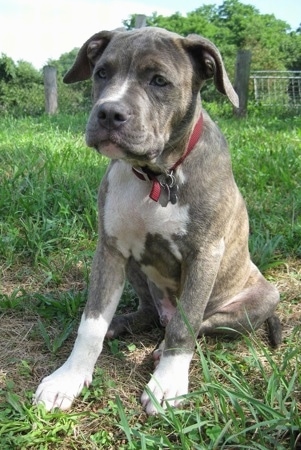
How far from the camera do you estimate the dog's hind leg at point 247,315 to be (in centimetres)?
284

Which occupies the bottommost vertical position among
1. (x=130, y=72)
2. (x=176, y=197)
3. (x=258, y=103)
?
(x=258, y=103)

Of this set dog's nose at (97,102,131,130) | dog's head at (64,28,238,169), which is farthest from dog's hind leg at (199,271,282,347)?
dog's nose at (97,102,131,130)

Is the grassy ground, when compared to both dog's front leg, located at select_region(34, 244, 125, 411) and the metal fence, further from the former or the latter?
the metal fence

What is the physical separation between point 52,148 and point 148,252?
11.3ft

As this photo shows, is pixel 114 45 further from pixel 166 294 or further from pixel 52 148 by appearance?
pixel 52 148

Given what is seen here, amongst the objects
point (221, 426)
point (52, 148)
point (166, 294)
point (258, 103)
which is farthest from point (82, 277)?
point (258, 103)

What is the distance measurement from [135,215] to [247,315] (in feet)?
2.54

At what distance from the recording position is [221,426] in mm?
2104

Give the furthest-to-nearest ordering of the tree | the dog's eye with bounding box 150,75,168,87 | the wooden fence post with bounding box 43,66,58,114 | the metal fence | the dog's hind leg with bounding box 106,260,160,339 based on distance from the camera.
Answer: the tree, the metal fence, the wooden fence post with bounding box 43,66,58,114, the dog's hind leg with bounding box 106,260,160,339, the dog's eye with bounding box 150,75,168,87

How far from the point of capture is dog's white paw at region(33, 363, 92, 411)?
2340 mm

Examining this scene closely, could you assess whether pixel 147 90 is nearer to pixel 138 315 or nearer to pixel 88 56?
pixel 88 56

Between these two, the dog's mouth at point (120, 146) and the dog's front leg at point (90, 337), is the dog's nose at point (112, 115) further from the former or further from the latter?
the dog's front leg at point (90, 337)

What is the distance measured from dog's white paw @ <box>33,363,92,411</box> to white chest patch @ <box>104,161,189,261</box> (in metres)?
0.62

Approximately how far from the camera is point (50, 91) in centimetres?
1220
